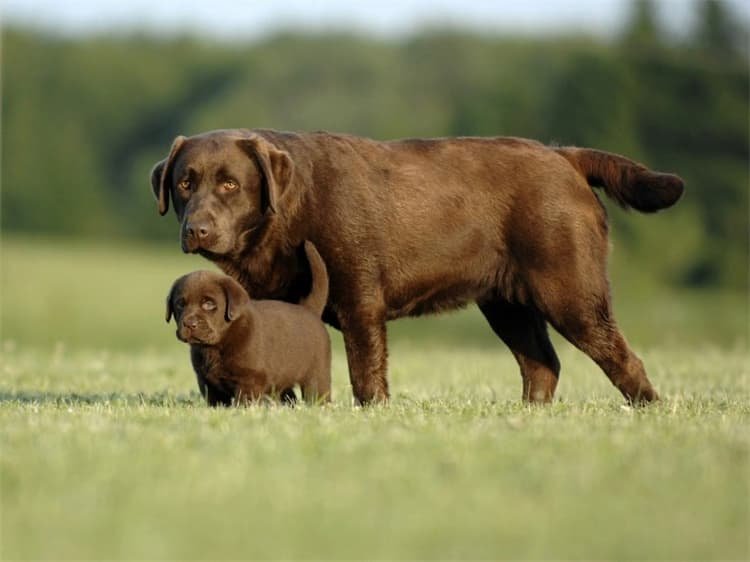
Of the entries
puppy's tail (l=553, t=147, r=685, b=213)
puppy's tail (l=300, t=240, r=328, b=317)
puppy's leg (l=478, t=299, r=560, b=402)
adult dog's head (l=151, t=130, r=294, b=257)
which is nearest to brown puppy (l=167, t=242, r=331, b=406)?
puppy's tail (l=300, t=240, r=328, b=317)

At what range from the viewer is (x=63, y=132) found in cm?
7575

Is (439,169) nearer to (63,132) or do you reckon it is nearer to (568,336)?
(568,336)

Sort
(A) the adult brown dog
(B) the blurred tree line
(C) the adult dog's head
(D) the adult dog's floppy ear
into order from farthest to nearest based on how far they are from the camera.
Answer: (B) the blurred tree line, (D) the adult dog's floppy ear, (A) the adult brown dog, (C) the adult dog's head

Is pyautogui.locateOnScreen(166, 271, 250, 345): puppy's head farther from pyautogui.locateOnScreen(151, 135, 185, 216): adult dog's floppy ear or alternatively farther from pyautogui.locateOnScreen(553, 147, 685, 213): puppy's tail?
pyautogui.locateOnScreen(553, 147, 685, 213): puppy's tail

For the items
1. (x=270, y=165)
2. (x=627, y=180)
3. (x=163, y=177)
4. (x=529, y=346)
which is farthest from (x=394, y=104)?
(x=270, y=165)

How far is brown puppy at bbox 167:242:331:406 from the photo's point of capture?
800 cm

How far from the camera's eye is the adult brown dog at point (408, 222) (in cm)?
842

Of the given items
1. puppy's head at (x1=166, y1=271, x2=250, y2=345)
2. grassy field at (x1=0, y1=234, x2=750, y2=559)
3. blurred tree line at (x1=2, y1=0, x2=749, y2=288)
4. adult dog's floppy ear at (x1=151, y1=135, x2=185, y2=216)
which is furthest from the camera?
blurred tree line at (x1=2, y1=0, x2=749, y2=288)

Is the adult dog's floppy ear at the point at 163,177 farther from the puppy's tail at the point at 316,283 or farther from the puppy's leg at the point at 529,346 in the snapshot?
the puppy's leg at the point at 529,346

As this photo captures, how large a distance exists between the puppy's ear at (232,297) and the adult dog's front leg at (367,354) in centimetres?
72

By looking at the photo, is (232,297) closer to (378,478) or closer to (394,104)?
(378,478)

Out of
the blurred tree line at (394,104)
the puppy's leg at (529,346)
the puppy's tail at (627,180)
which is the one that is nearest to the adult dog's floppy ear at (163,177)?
the puppy's leg at (529,346)

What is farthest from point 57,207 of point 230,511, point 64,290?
point 230,511

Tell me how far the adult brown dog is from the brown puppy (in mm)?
184
